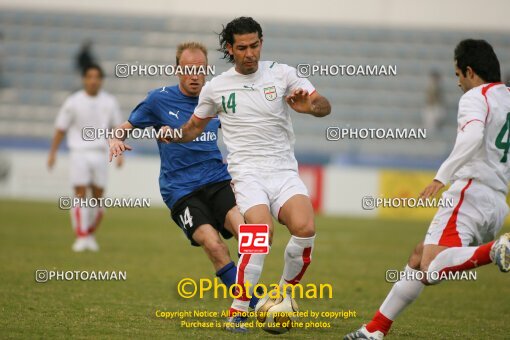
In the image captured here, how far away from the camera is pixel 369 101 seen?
90.2 feet

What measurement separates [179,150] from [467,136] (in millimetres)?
3070

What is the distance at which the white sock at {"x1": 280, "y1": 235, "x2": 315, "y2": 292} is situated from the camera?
740cm

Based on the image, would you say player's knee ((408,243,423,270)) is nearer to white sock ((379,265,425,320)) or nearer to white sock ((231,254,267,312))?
white sock ((379,265,425,320))

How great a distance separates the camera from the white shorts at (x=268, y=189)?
743cm

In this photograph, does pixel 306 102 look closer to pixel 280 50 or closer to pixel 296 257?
pixel 296 257

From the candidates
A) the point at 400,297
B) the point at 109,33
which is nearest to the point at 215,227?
the point at 400,297

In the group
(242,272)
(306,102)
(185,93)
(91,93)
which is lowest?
(242,272)

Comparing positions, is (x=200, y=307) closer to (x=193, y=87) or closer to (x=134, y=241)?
(x=193, y=87)

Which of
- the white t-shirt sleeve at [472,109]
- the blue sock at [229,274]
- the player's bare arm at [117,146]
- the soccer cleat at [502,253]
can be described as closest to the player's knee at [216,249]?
the blue sock at [229,274]

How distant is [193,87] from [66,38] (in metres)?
21.8

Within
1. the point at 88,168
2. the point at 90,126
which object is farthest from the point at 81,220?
the point at 90,126

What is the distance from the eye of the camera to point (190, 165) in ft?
27.8

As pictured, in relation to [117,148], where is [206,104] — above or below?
above

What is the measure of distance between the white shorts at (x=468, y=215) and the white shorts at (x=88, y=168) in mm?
8479
